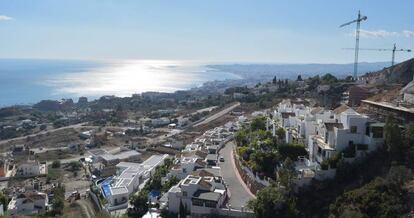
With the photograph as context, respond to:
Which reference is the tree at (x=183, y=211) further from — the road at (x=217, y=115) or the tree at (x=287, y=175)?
the road at (x=217, y=115)

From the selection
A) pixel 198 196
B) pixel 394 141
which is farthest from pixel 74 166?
pixel 394 141

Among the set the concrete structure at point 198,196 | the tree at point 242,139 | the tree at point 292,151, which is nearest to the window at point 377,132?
the tree at point 292,151

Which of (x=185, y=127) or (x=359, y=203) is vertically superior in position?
(x=359, y=203)

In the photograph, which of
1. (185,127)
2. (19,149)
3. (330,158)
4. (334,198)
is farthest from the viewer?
(185,127)

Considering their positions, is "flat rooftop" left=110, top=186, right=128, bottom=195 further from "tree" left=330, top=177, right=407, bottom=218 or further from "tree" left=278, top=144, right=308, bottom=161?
"tree" left=330, top=177, right=407, bottom=218

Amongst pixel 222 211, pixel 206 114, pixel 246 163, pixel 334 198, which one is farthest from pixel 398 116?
pixel 206 114

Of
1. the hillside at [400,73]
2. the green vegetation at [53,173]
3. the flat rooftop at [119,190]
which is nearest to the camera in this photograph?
the flat rooftop at [119,190]

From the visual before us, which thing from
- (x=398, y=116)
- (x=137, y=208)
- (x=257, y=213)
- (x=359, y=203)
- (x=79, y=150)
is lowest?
(x=79, y=150)

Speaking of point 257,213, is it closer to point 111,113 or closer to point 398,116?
point 398,116
